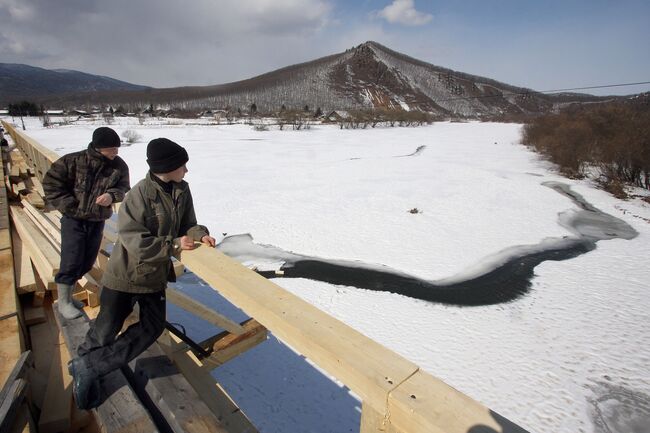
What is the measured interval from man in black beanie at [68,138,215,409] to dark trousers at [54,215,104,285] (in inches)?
33.8

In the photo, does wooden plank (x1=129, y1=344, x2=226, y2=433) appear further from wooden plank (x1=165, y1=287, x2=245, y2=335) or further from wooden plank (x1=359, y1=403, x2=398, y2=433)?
wooden plank (x1=359, y1=403, x2=398, y2=433)

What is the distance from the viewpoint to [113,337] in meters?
1.84

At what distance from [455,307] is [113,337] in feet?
17.1

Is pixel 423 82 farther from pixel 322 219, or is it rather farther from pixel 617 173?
pixel 322 219

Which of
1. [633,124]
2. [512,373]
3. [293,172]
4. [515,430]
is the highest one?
[633,124]

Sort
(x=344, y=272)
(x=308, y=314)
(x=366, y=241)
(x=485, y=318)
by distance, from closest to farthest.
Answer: (x=308, y=314) → (x=485, y=318) → (x=344, y=272) → (x=366, y=241)

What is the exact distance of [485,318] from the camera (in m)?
5.45

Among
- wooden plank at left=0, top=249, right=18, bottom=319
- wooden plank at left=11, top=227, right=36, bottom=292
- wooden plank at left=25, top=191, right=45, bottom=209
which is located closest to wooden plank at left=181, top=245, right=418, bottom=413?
wooden plank at left=0, top=249, right=18, bottom=319

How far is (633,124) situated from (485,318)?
17.1m

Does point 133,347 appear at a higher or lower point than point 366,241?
higher

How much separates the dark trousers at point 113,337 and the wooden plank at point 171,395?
0.17m

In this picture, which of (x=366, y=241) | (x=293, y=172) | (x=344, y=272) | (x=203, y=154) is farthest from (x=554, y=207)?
(x=203, y=154)

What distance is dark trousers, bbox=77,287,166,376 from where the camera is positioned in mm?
1769

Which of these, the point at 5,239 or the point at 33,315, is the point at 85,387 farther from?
the point at 5,239
